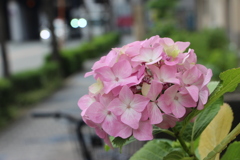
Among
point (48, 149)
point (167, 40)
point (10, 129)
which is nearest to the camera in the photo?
point (167, 40)

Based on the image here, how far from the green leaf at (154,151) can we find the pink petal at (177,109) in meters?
0.19

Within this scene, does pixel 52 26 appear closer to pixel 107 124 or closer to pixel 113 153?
pixel 113 153

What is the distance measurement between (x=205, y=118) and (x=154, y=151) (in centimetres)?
14

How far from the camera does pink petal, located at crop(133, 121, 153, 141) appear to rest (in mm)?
875

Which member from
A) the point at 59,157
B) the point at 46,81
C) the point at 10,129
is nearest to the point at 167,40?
the point at 59,157

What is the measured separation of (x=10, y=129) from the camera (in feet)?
27.6

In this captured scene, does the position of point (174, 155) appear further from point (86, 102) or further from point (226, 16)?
point (226, 16)

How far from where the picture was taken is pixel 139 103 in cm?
89

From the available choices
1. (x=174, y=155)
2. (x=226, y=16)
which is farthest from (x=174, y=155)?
(x=226, y=16)

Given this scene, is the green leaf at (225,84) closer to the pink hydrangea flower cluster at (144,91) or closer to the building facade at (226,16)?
the pink hydrangea flower cluster at (144,91)

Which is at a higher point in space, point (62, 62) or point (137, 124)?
point (137, 124)

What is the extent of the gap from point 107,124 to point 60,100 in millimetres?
10480

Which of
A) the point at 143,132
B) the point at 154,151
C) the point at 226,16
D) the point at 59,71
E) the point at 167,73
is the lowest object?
the point at 59,71

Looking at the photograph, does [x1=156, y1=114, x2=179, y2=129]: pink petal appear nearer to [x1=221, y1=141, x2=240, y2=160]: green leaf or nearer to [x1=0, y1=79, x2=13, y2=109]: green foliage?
[x1=221, y1=141, x2=240, y2=160]: green leaf
